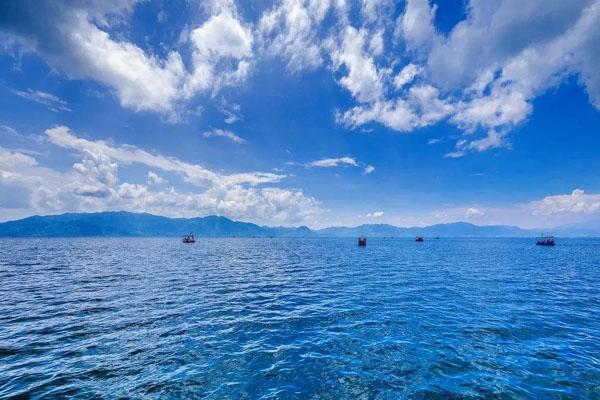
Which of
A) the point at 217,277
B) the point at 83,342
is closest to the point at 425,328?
the point at 83,342

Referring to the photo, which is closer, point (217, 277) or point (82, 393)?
point (82, 393)

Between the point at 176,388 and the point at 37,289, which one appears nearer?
the point at 176,388

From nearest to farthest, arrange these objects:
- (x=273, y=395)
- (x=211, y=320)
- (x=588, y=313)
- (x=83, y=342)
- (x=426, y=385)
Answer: (x=273, y=395) → (x=426, y=385) → (x=83, y=342) → (x=211, y=320) → (x=588, y=313)

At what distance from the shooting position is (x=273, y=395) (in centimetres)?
1130

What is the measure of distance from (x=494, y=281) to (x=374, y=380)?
3850 centimetres

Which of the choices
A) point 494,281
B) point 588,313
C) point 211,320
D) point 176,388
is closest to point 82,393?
point 176,388

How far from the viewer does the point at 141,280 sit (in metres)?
38.1

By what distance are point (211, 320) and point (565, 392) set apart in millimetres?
21150

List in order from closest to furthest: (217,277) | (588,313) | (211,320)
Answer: (211,320)
(588,313)
(217,277)

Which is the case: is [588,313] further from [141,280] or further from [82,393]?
[141,280]

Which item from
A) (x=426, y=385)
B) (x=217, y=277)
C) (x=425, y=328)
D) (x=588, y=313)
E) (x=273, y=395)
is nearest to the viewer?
(x=273, y=395)

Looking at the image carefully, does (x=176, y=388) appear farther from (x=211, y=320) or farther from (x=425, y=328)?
(x=425, y=328)

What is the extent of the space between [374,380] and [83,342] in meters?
17.6

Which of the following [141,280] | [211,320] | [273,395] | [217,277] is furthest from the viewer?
[217,277]
